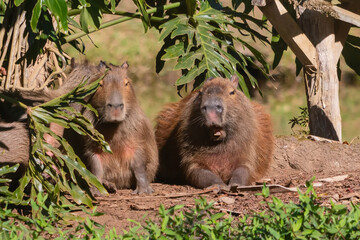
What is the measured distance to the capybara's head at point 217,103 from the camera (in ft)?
19.5

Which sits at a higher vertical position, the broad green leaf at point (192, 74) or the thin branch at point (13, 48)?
the thin branch at point (13, 48)

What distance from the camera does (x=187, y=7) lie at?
22.6 ft

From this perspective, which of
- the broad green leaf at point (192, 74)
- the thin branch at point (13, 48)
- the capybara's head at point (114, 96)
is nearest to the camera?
the capybara's head at point (114, 96)

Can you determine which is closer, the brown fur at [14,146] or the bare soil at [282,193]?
the bare soil at [282,193]

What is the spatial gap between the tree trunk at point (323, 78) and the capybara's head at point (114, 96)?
2372 millimetres

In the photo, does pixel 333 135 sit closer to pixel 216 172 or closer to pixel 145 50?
pixel 216 172

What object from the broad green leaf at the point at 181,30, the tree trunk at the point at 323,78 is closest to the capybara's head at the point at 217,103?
the broad green leaf at the point at 181,30

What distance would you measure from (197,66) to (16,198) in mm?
2452

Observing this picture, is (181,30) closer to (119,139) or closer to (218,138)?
(218,138)

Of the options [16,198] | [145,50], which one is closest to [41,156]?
[16,198]

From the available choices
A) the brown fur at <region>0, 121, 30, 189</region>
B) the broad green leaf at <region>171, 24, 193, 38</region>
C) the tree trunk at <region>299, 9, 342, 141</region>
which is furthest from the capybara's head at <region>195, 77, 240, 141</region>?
the tree trunk at <region>299, 9, 342, 141</region>

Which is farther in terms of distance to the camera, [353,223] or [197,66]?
[197,66]

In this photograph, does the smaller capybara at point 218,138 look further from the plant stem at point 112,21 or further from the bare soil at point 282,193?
the plant stem at point 112,21

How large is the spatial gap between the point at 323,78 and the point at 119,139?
8.34 feet
